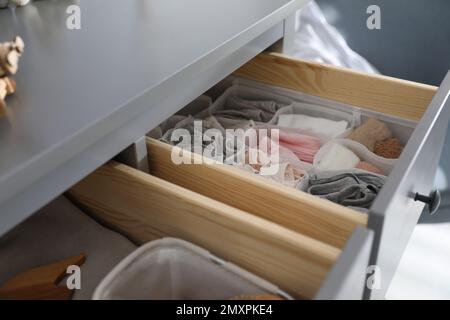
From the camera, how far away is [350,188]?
0.80 meters

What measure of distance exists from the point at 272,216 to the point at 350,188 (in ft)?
0.68

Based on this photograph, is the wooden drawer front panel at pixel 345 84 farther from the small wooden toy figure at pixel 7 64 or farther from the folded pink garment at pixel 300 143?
the small wooden toy figure at pixel 7 64

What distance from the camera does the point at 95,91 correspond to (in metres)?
0.57

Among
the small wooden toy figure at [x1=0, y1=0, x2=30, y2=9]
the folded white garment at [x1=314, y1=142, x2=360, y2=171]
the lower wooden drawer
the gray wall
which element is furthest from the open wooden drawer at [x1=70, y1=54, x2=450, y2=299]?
the gray wall

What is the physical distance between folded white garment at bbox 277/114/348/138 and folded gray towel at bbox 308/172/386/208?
0.48 ft

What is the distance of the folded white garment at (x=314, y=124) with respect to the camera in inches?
37.4

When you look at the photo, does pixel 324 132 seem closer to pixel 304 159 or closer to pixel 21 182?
pixel 304 159

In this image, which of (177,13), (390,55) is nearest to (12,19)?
(177,13)

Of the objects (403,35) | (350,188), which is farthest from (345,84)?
(403,35)

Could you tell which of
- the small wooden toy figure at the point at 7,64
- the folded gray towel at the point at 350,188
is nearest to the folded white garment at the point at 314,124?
the folded gray towel at the point at 350,188

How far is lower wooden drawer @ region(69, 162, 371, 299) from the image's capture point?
0.50 meters

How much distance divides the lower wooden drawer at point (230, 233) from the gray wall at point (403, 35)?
2.95ft

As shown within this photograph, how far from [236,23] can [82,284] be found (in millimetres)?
483

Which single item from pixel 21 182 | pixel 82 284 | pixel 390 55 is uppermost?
pixel 21 182
